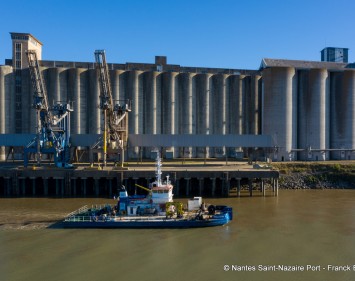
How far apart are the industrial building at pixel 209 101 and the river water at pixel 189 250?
33812 mm

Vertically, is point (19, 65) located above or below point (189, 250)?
above

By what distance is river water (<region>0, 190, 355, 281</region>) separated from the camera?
1948 cm

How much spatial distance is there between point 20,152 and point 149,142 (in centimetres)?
2681

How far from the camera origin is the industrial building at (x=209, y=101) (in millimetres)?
65750

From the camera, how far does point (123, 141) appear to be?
54.2 meters

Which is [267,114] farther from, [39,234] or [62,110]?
[39,234]

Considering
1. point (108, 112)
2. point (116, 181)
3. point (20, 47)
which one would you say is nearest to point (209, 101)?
point (108, 112)

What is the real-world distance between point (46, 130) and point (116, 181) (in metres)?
13.2

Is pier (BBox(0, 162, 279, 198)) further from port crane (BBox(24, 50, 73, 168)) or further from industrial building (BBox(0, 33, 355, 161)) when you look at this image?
industrial building (BBox(0, 33, 355, 161))

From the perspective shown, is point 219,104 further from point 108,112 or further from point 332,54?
point 332,54

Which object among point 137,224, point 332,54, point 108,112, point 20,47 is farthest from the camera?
point 332,54

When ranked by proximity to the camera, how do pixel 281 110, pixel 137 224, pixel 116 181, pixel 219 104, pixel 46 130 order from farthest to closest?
pixel 219 104, pixel 281 110, pixel 46 130, pixel 116 181, pixel 137 224

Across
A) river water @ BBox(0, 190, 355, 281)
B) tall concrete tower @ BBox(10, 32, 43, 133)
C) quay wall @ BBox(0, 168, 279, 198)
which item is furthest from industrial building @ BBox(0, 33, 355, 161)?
river water @ BBox(0, 190, 355, 281)

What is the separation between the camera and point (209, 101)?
73.0m
